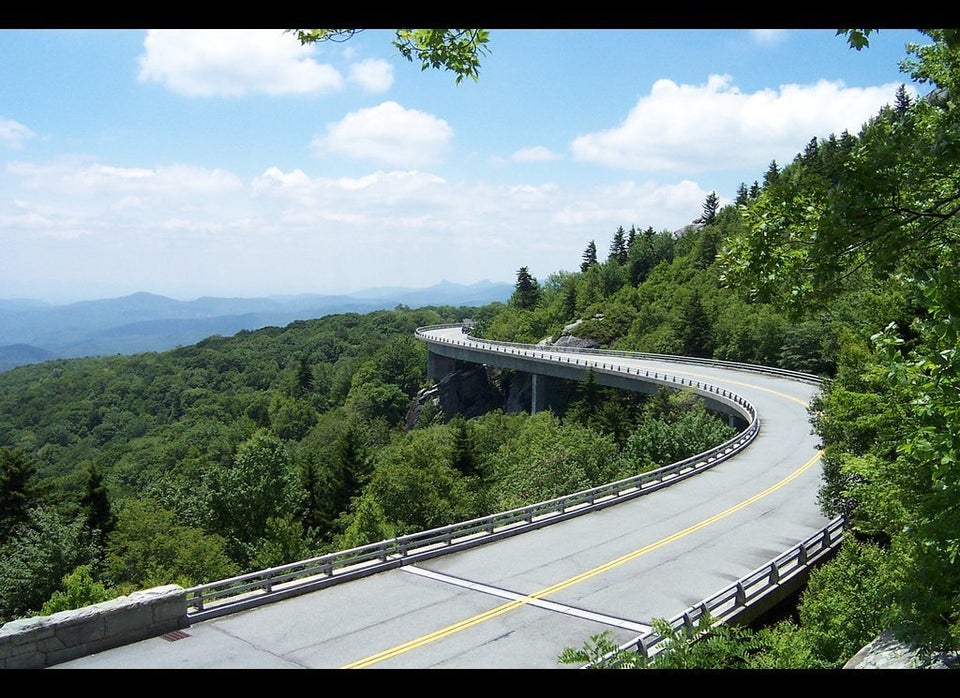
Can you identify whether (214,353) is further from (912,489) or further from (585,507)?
(912,489)

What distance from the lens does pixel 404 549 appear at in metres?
19.7

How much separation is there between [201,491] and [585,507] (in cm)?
3222

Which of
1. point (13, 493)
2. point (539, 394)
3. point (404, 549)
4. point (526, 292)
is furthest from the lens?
point (526, 292)

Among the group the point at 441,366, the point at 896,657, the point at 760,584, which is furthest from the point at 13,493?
the point at 441,366

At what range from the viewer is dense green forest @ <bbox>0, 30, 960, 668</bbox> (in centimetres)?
785

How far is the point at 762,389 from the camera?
53094 mm

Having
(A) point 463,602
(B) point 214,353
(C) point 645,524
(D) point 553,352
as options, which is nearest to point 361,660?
(A) point 463,602

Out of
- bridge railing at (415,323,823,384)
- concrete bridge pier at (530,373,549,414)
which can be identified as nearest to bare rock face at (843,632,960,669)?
bridge railing at (415,323,823,384)

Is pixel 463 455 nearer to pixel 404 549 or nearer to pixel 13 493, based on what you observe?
pixel 404 549

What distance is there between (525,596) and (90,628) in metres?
8.91

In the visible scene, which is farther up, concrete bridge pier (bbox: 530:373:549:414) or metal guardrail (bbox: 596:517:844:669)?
metal guardrail (bbox: 596:517:844:669)

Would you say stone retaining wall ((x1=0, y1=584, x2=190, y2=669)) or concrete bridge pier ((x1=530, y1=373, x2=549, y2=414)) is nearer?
A: stone retaining wall ((x1=0, y1=584, x2=190, y2=669))

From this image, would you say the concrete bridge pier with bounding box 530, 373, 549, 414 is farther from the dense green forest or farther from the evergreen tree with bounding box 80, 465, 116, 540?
the evergreen tree with bounding box 80, 465, 116, 540

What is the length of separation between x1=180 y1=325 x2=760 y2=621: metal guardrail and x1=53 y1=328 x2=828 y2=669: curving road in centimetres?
29
